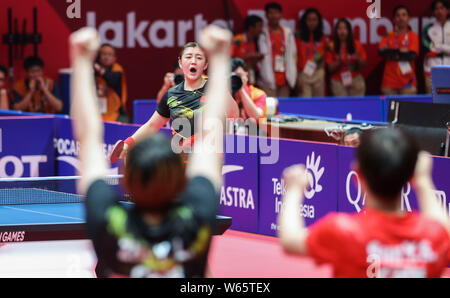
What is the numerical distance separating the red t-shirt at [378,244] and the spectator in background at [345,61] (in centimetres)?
1341

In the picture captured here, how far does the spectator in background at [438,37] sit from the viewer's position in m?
16.7

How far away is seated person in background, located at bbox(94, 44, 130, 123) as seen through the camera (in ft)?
49.5

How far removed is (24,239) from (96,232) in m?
3.97

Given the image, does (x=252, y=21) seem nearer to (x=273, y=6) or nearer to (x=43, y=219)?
(x=273, y=6)

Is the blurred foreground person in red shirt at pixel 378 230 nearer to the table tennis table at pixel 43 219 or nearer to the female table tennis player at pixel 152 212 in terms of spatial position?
the female table tennis player at pixel 152 212

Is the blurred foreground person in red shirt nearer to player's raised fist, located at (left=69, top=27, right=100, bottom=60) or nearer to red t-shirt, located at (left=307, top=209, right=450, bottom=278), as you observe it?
red t-shirt, located at (left=307, top=209, right=450, bottom=278)

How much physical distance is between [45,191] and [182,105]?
1.61 m

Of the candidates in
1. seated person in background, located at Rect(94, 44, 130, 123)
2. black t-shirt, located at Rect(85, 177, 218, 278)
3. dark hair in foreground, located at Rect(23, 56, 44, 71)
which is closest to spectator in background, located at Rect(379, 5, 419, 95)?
seated person in background, located at Rect(94, 44, 130, 123)

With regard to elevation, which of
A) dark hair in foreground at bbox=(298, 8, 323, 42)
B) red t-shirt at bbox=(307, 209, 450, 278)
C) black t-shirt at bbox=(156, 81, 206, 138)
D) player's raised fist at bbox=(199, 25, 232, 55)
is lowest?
red t-shirt at bbox=(307, 209, 450, 278)

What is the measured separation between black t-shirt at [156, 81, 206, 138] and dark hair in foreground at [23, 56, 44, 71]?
7506 millimetres

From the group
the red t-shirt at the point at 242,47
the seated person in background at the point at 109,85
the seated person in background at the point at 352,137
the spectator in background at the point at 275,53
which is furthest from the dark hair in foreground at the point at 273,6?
the seated person in background at the point at 352,137

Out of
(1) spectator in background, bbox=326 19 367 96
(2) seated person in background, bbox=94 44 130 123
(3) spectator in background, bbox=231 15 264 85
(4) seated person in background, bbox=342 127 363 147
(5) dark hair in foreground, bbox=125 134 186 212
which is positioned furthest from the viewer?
(1) spectator in background, bbox=326 19 367 96

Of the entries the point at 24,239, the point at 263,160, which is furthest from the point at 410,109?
the point at 24,239

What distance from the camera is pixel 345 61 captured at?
664 inches
